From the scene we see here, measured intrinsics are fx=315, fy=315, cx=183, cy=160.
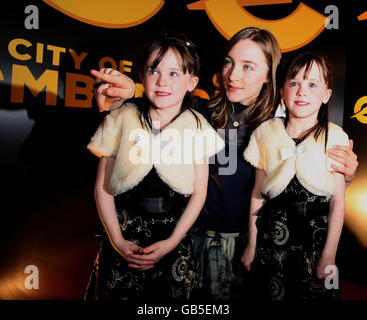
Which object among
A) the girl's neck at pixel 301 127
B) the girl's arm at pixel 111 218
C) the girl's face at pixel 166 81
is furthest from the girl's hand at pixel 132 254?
the girl's neck at pixel 301 127

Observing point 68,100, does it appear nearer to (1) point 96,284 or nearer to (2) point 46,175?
(2) point 46,175

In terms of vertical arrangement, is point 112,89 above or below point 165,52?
below

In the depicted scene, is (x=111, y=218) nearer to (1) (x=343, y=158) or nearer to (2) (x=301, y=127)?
(2) (x=301, y=127)

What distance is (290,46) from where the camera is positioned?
170 centimetres

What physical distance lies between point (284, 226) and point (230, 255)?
295 millimetres

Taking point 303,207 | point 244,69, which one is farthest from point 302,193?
point 244,69

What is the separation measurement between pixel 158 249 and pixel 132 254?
0.10m

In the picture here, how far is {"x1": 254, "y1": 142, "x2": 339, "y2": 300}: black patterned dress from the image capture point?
1.27m

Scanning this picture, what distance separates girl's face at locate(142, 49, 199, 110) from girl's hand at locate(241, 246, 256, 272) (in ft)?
2.31

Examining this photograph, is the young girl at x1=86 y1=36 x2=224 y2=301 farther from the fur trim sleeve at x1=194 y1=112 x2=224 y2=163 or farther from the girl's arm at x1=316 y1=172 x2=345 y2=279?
the girl's arm at x1=316 y1=172 x2=345 y2=279

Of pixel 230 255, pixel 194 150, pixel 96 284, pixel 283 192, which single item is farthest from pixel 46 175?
pixel 283 192

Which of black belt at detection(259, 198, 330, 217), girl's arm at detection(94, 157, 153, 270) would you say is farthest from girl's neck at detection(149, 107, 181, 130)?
black belt at detection(259, 198, 330, 217)

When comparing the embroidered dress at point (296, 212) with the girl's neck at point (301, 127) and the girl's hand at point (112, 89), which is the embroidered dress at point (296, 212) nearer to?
the girl's neck at point (301, 127)

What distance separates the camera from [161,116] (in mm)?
1295
